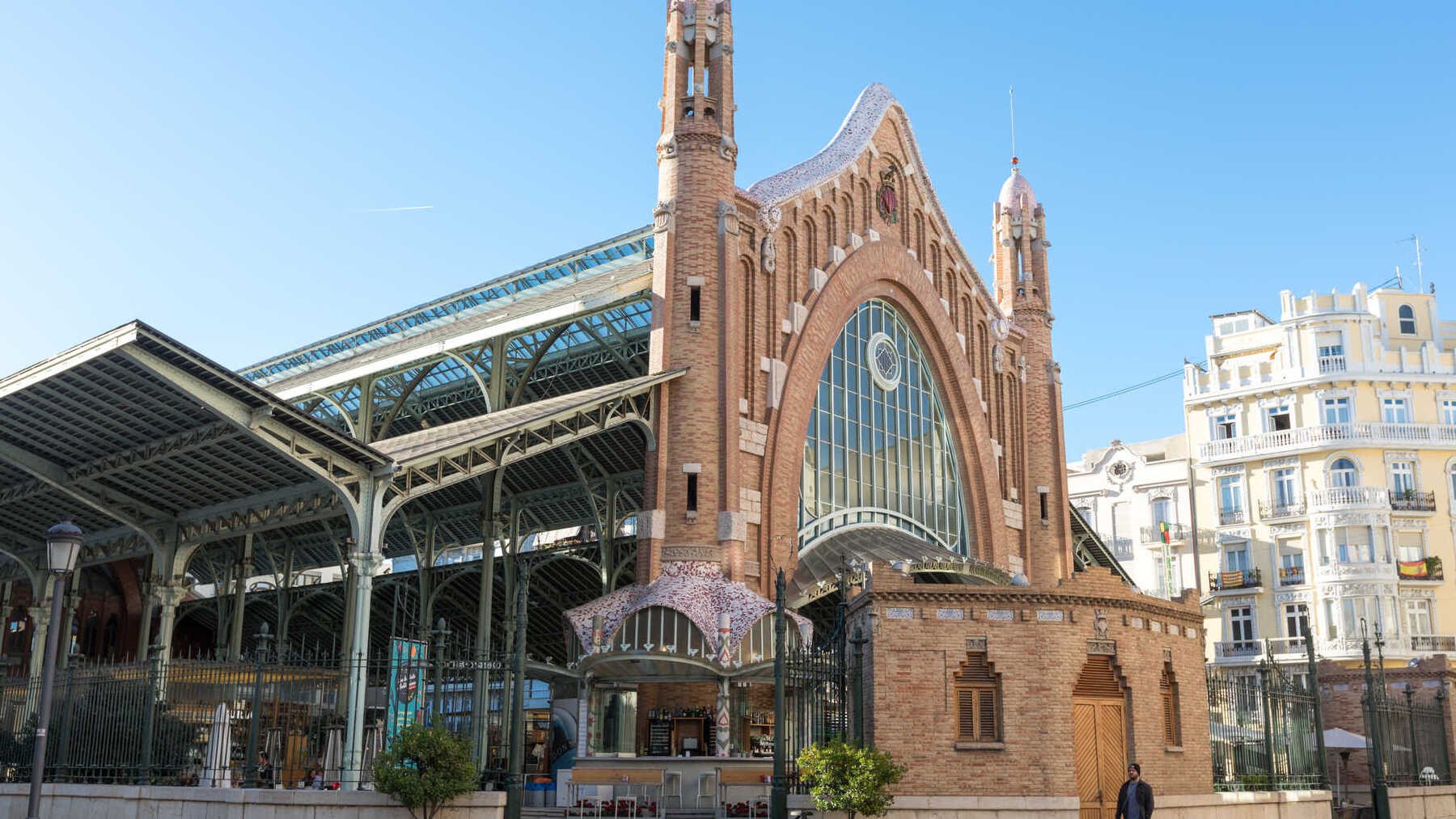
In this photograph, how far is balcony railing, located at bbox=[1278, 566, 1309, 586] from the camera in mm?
58188

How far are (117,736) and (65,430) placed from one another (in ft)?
35.8

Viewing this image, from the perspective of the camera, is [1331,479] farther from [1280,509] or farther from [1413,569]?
[1413,569]

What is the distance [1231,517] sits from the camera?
6103 centimetres

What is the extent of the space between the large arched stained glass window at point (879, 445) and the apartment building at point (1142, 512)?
18322 millimetres

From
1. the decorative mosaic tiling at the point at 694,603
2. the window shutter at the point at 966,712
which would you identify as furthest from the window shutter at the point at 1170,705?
the decorative mosaic tiling at the point at 694,603

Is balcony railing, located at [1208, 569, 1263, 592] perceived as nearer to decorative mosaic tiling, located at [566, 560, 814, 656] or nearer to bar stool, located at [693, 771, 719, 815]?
decorative mosaic tiling, located at [566, 560, 814, 656]

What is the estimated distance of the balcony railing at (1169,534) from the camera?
6253 cm

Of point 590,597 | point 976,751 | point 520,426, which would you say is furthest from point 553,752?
point 976,751

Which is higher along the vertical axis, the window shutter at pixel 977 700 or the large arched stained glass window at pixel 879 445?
the large arched stained glass window at pixel 879 445

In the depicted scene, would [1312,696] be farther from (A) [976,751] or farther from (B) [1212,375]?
(B) [1212,375]

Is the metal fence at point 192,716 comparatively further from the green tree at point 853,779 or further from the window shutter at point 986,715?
the window shutter at point 986,715

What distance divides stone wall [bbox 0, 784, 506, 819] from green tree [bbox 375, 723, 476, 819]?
287mm

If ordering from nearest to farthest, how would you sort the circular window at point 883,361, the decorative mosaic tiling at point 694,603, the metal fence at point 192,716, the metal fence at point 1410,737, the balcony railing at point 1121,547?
the metal fence at point 192,716 → the decorative mosaic tiling at point 694,603 → the metal fence at point 1410,737 → the circular window at point 883,361 → the balcony railing at point 1121,547

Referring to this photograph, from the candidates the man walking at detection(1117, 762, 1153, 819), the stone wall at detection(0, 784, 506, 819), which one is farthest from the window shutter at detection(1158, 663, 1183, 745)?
the stone wall at detection(0, 784, 506, 819)
